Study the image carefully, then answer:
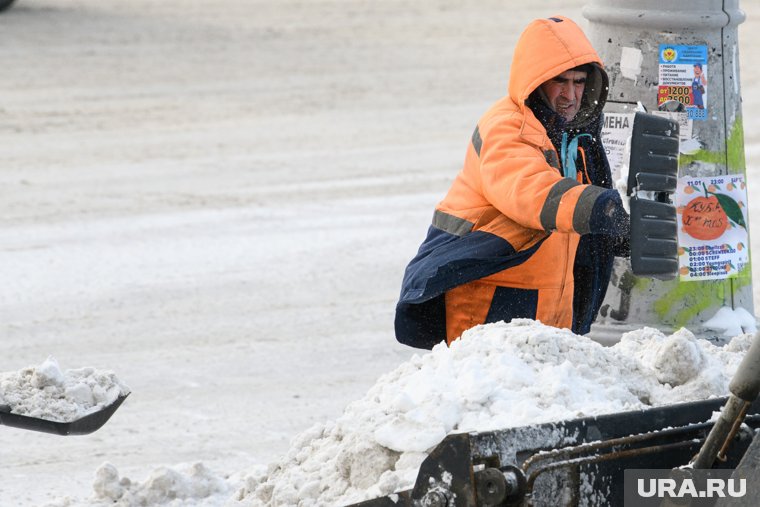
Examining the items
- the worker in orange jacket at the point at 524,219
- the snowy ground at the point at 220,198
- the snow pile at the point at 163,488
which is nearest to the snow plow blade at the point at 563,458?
the worker in orange jacket at the point at 524,219

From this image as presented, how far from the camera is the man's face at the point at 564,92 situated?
14.5ft

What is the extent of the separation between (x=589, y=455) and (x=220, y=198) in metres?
6.57

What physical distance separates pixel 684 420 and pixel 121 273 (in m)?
5.02

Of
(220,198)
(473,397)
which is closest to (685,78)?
(473,397)

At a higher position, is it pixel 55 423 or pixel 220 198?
pixel 55 423

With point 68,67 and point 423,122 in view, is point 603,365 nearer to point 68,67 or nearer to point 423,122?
point 423,122

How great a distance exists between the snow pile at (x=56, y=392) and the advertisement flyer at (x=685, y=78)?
2.35 metres

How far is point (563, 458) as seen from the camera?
9.87 feet

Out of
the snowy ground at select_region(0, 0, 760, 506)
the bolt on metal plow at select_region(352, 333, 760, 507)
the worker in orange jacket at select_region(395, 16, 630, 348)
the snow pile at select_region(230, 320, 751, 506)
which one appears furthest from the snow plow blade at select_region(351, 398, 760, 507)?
the snowy ground at select_region(0, 0, 760, 506)

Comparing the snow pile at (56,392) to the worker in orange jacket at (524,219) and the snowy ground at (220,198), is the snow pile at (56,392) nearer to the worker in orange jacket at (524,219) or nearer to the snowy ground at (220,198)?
the snowy ground at (220,198)

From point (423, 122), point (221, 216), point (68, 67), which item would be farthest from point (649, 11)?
point (68, 67)

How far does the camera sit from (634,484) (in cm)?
307

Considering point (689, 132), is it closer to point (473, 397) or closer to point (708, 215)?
point (708, 215)

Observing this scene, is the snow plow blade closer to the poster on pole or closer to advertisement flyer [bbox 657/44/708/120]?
the poster on pole
